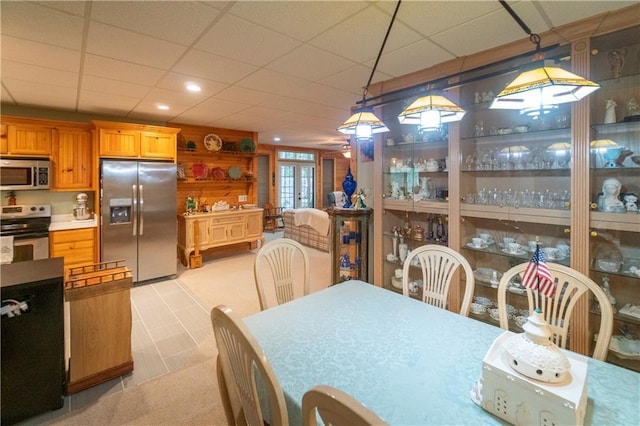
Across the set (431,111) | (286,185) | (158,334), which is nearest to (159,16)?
(431,111)

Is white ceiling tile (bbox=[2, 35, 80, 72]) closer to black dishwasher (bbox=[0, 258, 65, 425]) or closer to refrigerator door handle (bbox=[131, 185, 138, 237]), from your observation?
black dishwasher (bbox=[0, 258, 65, 425])

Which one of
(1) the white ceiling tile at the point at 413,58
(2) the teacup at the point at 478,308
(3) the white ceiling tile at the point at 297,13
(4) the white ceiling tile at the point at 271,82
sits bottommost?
(2) the teacup at the point at 478,308

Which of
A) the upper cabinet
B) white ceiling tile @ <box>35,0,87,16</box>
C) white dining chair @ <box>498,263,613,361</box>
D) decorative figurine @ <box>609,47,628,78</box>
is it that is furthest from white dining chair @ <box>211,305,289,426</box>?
the upper cabinet

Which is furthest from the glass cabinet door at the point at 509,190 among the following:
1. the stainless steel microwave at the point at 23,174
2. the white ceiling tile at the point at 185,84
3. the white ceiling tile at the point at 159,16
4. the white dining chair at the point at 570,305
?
the stainless steel microwave at the point at 23,174

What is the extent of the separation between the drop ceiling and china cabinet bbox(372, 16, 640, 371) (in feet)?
1.12

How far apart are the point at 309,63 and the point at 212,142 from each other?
3753 millimetres

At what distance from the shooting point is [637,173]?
200 cm

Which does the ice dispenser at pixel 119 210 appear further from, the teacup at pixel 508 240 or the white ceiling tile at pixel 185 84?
the teacup at pixel 508 240

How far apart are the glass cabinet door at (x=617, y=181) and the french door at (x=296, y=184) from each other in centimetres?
765

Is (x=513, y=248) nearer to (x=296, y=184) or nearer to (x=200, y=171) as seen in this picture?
(x=200, y=171)

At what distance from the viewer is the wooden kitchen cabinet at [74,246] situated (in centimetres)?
381

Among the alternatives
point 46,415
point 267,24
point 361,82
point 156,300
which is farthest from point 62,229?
point 361,82

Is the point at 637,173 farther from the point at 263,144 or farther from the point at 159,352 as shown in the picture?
the point at 263,144

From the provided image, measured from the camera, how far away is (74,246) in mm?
3949
